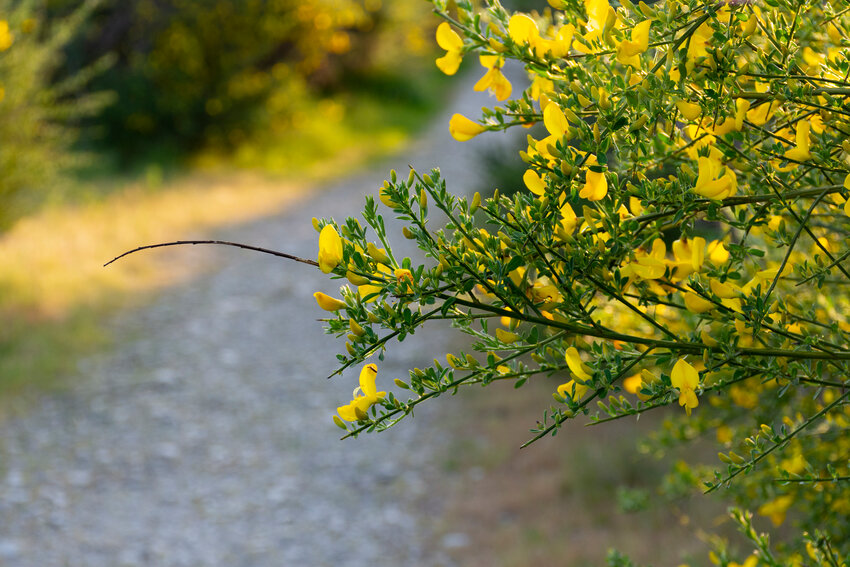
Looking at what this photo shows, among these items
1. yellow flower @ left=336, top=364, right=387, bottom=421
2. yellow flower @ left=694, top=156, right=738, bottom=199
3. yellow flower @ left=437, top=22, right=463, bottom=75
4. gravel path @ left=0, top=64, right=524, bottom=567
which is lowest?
yellow flower @ left=336, top=364, right=387, bottom=421

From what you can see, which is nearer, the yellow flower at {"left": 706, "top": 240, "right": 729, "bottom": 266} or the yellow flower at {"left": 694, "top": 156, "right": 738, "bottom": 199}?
the yellow flower at {"left": 694, "top": 156, "right": 738, "bottom": 199}

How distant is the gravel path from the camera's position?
3.59m

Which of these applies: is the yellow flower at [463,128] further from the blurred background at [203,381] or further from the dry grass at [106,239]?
the dry grass at [106,239]

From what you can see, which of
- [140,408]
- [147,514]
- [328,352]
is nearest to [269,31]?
[328,352]

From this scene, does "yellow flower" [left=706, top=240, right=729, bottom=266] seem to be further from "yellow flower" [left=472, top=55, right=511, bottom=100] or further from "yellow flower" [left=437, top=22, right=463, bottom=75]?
"yellow flower" [left=437, top=22, right=463, bottom=75]

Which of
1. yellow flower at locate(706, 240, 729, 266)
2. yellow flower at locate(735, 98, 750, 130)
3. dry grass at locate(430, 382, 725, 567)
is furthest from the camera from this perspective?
dry grass at locate(430, 382, 725, 567)

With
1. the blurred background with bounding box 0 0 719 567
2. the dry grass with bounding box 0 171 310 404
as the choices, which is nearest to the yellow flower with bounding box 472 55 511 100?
the blurred background with bounding box 0 0 719 567

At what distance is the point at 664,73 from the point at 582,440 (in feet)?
10.3

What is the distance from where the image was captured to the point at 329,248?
1065 millimetres

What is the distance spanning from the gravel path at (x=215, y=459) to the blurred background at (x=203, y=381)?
0.6 inches

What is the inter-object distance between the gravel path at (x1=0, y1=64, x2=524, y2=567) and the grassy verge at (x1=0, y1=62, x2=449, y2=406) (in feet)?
0.80

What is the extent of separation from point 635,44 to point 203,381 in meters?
4.52

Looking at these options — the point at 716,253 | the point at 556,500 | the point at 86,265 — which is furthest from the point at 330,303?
the point at 86,265

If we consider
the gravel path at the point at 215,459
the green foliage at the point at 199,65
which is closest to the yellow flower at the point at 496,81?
the gravel path at the point at 215,459
